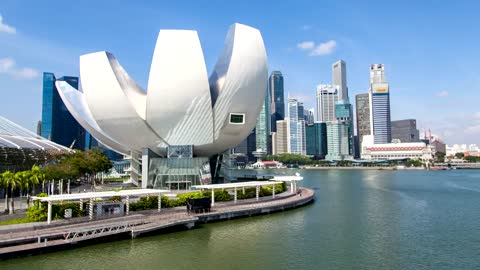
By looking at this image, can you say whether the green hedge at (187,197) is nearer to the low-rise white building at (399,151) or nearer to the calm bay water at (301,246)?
the calm bay water at (301,246)

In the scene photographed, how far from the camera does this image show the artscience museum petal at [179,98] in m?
40.3

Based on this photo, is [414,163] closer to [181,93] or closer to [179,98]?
[179,98]

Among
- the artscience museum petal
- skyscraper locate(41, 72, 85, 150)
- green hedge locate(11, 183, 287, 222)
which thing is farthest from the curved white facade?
skyscraper locate(41, 72, 85, 150)

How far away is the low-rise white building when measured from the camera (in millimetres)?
179375

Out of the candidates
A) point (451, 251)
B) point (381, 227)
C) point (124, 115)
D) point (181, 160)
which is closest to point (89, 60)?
point (124, 115)

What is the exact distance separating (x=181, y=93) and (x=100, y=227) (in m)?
21.3

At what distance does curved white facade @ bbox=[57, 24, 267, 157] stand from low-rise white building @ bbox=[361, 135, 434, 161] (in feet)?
514

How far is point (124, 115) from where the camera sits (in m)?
42.8

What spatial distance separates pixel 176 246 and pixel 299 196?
19432mm

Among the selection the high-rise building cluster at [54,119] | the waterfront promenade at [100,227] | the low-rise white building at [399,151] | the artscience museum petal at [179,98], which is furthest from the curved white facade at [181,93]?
the low-rise white building at [399,151]

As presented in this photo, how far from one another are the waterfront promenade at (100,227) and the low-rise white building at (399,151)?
16837cm

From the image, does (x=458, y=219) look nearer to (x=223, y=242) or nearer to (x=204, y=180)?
(x=223, y=242)

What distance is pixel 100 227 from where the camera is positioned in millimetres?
22516

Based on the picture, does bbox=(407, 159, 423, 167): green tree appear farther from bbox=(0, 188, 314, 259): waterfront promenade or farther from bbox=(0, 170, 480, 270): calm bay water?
bbox=(0, 188, 314, 259): waterfront promenade
